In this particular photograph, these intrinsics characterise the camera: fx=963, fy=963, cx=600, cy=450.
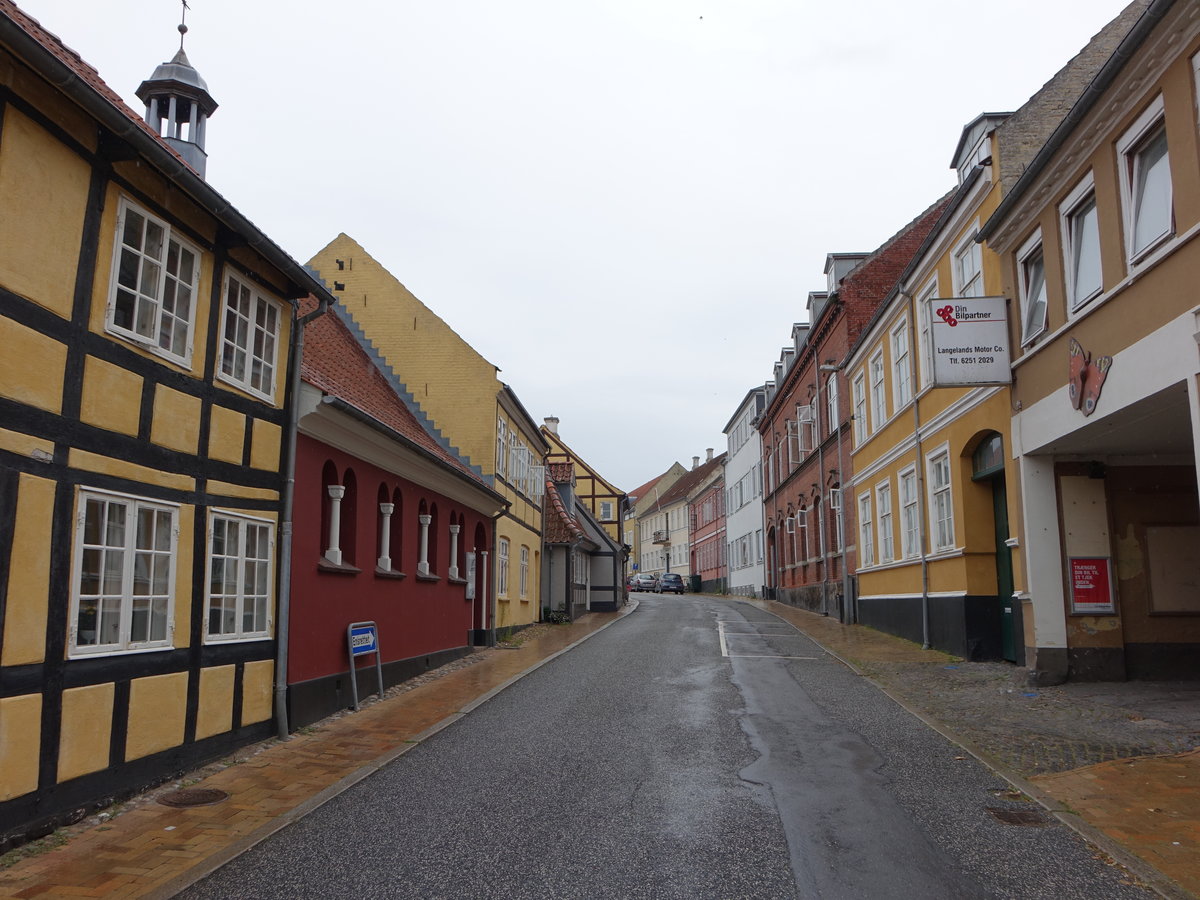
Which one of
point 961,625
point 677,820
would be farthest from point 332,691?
point 961,625

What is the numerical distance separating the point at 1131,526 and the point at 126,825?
1162 cm

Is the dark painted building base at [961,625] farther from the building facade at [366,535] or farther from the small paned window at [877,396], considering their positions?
the building facade at [366,535]

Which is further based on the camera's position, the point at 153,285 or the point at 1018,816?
the point at 153,285

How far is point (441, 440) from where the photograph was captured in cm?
2145

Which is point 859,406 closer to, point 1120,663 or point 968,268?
point 968,268

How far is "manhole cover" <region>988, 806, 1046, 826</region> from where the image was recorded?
20.8ft

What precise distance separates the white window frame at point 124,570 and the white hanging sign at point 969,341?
32.3 ft

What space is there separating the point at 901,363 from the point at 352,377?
10984 mm

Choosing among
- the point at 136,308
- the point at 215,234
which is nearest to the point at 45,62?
the point at 136,308

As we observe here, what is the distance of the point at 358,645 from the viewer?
12.1 metres

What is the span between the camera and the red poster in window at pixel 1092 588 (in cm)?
1219

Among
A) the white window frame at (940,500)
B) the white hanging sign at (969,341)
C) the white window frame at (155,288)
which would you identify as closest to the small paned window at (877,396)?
the white window frame at (940,500)

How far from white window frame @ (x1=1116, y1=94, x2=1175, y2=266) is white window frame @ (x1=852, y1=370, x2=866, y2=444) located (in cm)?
1396

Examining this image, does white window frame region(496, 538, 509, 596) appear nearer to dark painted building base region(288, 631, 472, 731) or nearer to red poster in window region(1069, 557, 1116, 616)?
dark painted building base region(288, 631, 472, 731)
